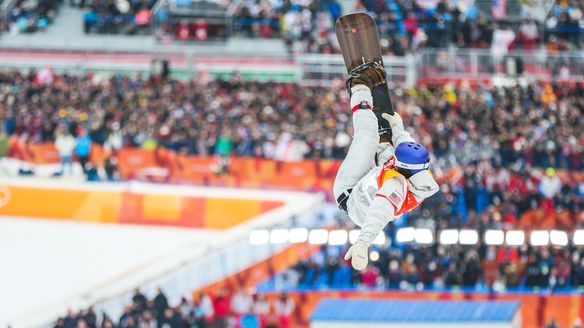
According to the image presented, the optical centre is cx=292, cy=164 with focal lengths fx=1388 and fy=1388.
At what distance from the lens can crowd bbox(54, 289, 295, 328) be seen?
705 inches

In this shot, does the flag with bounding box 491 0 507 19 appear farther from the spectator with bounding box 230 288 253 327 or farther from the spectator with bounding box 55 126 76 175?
the spectator with bounding box 230 288 253 327

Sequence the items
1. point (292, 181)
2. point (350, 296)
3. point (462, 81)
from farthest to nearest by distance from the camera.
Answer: point (462, 81) → point (292, 181) → point (350, 296)

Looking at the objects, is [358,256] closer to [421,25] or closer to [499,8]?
[421,25]

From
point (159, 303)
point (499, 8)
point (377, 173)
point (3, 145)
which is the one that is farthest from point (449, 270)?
point (499, 8)

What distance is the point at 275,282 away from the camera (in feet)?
71.9

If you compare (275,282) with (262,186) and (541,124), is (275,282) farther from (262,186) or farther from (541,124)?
(541,124)

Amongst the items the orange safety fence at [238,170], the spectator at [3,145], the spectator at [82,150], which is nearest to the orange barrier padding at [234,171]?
the orange safety fence at [238,170]

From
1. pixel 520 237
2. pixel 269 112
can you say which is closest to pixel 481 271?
pixel 520 237

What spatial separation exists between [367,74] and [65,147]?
63.7 feet

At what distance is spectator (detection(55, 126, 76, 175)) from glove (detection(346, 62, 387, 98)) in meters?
19.1

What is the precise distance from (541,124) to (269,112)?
5.53m

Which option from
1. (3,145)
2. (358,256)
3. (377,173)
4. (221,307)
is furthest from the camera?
(3,145)

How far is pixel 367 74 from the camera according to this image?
10.0 metres

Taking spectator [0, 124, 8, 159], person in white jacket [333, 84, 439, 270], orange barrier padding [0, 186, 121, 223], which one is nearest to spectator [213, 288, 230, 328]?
orange barrier padding [0, 186, 121, 223]
